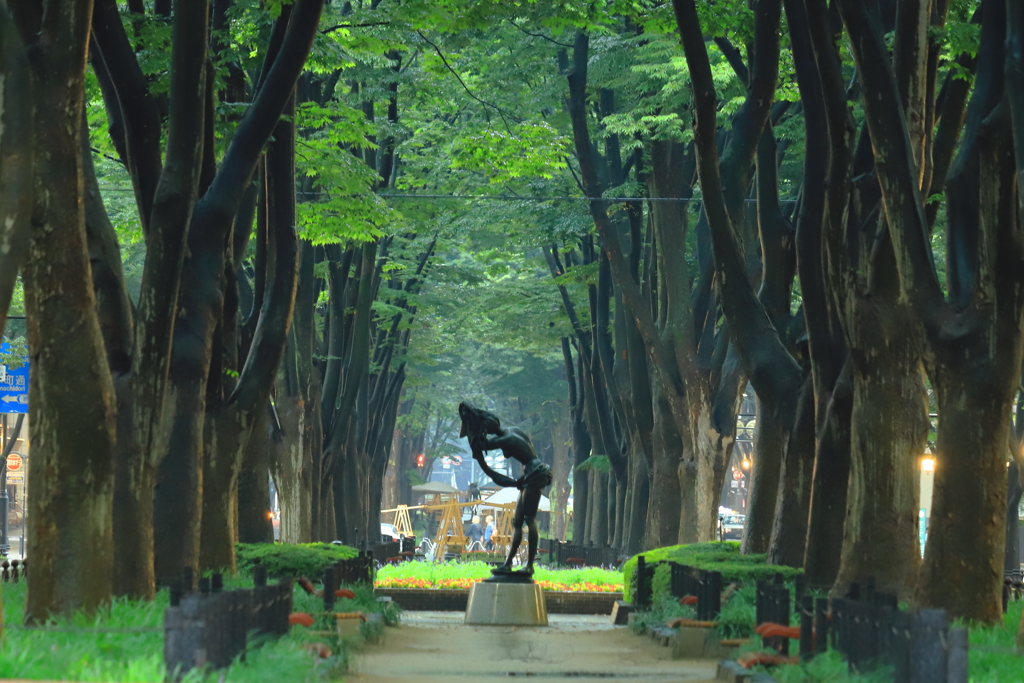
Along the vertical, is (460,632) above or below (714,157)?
below

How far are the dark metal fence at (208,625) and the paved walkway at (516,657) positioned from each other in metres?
2.08

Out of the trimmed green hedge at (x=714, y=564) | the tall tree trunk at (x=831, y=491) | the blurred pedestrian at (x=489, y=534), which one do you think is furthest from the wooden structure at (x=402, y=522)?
the tall tree trunk at (x=831, y=491)

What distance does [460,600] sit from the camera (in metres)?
23.3

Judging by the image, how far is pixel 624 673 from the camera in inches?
452

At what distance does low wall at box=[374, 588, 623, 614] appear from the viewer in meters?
22.9

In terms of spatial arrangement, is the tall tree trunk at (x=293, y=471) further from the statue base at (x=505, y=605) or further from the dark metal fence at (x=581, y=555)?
the dark metal fence at (x=581, y=555)

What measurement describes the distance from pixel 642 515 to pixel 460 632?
1156 cm

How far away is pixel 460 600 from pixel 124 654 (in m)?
16.0

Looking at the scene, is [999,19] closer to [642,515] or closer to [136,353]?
[136,353]

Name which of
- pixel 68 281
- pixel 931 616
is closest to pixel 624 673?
pixel 931 616

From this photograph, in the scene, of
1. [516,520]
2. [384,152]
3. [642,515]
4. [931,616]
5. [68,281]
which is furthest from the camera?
[642,515]

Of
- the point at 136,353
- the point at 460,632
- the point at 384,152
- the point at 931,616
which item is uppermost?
the point at 384,152

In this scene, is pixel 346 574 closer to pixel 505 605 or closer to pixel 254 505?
pixel 505 605

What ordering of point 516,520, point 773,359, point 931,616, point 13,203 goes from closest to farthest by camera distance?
point 931,616, point 13,203, point 773,359, point 516,520
